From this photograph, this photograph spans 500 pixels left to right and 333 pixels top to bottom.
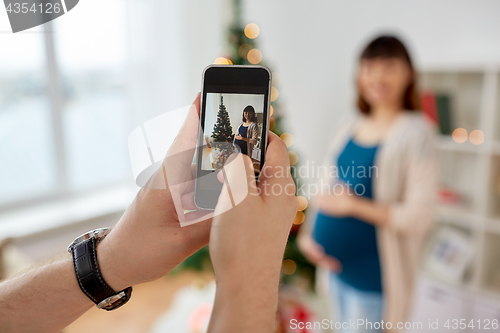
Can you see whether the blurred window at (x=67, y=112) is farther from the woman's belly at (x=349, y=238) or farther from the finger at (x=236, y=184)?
the finger at (x=236, y=184)

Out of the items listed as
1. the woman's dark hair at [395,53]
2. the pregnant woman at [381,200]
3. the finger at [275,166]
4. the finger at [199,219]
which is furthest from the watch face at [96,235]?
the woman's dark hair at [395,53]

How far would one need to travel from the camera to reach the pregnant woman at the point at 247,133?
37 centimetres

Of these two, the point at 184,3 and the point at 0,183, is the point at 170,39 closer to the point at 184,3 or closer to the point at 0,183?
the point at 184,3

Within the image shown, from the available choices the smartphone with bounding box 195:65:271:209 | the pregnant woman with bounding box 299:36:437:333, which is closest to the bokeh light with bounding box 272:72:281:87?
the pregnant woman with bounding box 299:36:437:333

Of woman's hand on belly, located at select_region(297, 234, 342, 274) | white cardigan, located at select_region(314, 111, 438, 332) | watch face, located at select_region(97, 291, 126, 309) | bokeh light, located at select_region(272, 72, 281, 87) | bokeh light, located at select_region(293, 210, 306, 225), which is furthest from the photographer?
bokeh light, located at select_region(272, 72, 281, 87)

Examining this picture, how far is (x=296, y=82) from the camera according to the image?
209cm

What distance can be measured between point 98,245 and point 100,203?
129 centimetres

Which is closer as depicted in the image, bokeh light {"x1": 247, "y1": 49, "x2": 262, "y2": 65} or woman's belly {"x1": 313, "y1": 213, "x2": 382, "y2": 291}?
woman's belly {"x1": 313, "y1": 213, "x2": 382, "y2": 291}

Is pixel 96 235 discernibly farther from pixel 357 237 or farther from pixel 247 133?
pixel 357 237

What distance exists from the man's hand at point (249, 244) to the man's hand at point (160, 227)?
0.06 m

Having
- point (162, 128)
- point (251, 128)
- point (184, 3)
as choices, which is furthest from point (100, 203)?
point (251, 128)

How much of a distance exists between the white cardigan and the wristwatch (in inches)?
35.8

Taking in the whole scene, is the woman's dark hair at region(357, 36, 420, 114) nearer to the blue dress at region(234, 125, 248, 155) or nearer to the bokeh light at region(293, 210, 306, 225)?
the bokeh light at region(293, 210, 306, 225)

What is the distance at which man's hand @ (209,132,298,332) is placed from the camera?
310 mm
